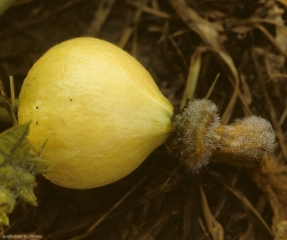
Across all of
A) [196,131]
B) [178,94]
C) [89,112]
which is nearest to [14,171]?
[89,112]

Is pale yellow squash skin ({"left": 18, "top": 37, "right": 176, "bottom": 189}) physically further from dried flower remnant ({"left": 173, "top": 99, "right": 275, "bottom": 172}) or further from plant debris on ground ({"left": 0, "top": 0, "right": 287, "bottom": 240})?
plant debris on ground ({"left": 0, "top": 0, "right": 287, "bottom": 240})

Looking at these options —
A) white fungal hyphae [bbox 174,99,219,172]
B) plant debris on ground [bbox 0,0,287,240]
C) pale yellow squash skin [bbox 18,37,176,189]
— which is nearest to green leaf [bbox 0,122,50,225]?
pale yellow squash skin [bbox 18,37,176,189]

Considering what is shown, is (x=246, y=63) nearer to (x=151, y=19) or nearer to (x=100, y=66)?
(x=151, y=19)

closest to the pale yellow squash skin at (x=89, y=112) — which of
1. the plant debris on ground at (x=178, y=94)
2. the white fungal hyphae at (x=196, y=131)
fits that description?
the white fungal hyphae at (x=196, y=131)

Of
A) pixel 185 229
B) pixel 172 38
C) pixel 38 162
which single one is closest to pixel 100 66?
pixel 38 162

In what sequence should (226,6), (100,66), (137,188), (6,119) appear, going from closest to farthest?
1. (100,66)
2. (6,119)
3. (137,188)
4. (226,6)

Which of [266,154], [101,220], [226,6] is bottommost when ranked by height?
[101,220]
